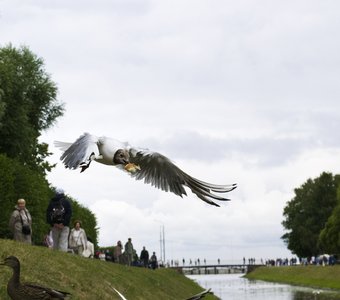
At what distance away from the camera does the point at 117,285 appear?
28078mm

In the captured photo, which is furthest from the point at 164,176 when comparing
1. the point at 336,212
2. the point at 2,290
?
the point at 336,212

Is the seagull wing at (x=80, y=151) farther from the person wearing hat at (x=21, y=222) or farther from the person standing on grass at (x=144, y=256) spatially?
the person standing on grass at (x=144, y=256)

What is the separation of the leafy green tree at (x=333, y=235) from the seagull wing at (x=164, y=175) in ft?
367

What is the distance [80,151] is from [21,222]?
53.2ft

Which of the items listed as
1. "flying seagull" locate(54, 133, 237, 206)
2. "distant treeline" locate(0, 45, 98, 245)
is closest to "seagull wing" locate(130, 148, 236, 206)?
"flying seagull" locate(54, 133, 237, 206)

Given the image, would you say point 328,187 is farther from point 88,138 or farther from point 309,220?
point 88,138

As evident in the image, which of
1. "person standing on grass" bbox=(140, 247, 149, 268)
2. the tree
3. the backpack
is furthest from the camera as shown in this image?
the tree

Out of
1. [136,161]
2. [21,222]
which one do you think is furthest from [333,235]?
[136,161]

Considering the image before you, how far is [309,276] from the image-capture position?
98938mm

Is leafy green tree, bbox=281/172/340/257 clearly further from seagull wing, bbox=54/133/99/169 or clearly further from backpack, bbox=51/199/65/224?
seagull wing, bbox=54/133/99/169

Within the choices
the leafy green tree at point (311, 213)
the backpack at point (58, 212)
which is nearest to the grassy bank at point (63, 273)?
the backpack at point (58, 212)

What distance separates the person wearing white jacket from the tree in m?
29.2

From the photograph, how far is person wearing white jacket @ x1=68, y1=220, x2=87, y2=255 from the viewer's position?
104 ft

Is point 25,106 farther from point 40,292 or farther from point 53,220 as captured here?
point 40,292
